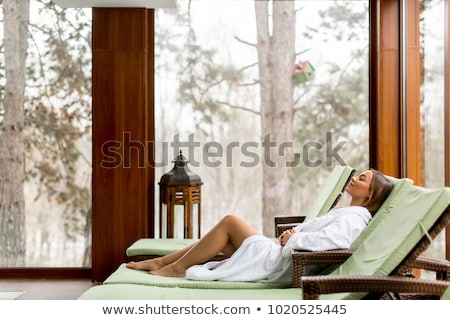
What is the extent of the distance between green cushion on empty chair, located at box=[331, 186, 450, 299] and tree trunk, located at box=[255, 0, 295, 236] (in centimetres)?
262

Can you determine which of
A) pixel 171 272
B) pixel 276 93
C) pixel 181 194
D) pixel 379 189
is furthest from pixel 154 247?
pixel 276 93

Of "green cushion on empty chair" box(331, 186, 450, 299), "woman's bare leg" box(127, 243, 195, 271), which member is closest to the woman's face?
"green cushion on empty chair" box(331, 186, 450, 299)

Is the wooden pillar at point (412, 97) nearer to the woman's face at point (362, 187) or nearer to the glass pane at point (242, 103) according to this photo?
the glass pane at point (242, 103)

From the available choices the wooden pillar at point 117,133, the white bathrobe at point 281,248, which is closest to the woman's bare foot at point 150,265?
the white bathrobe at point 281,248

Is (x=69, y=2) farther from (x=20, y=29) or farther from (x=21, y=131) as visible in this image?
(x=21, y=131)

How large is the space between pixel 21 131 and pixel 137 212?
130 centimetres

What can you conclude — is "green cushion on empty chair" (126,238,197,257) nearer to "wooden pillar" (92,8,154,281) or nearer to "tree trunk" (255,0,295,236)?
"wooden pillar" (92,8,154,281)

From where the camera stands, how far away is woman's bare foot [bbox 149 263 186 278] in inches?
166

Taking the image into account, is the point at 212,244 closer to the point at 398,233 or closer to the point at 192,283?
the point at 192,283

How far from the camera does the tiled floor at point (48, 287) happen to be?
5.38m

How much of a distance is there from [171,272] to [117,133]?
2.11m

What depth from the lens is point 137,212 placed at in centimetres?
607

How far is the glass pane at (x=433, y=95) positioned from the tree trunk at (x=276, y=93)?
1464mm
